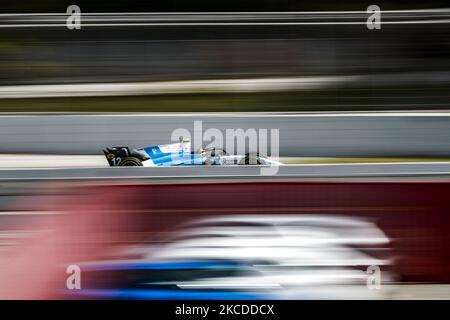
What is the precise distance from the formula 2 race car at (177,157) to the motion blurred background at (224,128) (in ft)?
0.95

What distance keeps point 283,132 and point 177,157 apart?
11.5 ft

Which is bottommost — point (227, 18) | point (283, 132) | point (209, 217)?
point (209, 217)

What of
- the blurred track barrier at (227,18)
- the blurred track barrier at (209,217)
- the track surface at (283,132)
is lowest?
the blurred track barrier at (209,217)

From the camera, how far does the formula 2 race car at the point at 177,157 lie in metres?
9.23

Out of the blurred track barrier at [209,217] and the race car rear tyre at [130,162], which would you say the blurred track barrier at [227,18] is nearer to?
the race car rear tyre at [130,162]

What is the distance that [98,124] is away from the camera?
1247 centimetres

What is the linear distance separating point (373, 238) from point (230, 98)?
13180 millimetres

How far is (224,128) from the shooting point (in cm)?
1255

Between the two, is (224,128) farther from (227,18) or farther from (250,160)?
(227,18)

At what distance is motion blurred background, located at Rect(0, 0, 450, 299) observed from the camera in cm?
316

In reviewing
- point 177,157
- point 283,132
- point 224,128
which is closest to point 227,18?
point 224,128

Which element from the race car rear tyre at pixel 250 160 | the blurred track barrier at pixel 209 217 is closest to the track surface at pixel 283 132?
the race car rear tyre at pixel 250 160
